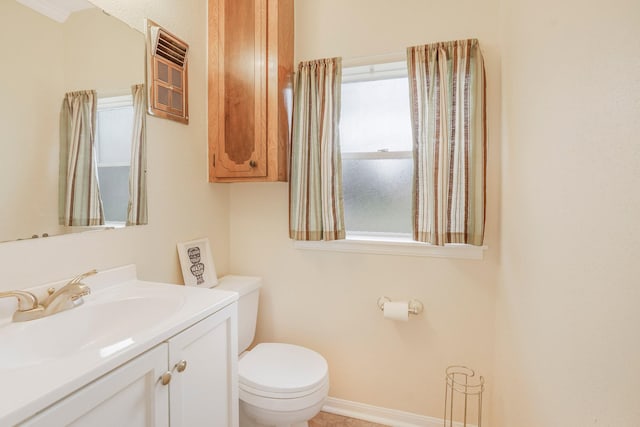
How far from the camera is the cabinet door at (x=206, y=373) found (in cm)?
91

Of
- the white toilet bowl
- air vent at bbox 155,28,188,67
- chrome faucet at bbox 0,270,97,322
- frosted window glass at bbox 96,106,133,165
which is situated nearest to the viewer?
chrome faucet at bbox 0,270,97,322

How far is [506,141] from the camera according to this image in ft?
4.62

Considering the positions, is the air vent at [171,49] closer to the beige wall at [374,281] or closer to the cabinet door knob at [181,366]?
the beige wall at [374,281]

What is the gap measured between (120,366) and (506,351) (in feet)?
4.64

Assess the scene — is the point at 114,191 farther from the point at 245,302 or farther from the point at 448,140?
the point at 448,140

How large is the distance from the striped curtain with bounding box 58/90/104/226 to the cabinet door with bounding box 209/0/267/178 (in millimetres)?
671

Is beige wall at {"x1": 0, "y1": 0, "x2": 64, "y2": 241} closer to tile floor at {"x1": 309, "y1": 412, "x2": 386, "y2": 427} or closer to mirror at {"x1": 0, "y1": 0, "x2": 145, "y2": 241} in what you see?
mirror at {"x1": 0, "y1": 0, "x2": 145, "y2": 241}

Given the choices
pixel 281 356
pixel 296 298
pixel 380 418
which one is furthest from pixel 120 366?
pixel 380 418

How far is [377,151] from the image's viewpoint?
5.99ft

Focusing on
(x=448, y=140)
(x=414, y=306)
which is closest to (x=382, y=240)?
(x=414, y=306)

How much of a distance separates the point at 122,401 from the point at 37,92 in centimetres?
97

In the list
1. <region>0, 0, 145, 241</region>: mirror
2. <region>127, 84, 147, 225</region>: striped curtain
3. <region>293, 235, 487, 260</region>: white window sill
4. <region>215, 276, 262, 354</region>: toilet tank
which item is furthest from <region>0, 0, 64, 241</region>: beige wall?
<region>293, 235, 487, 260</region>: white window sill

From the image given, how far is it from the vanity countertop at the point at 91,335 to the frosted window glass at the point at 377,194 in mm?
974

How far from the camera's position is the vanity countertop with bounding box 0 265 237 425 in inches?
23.5
